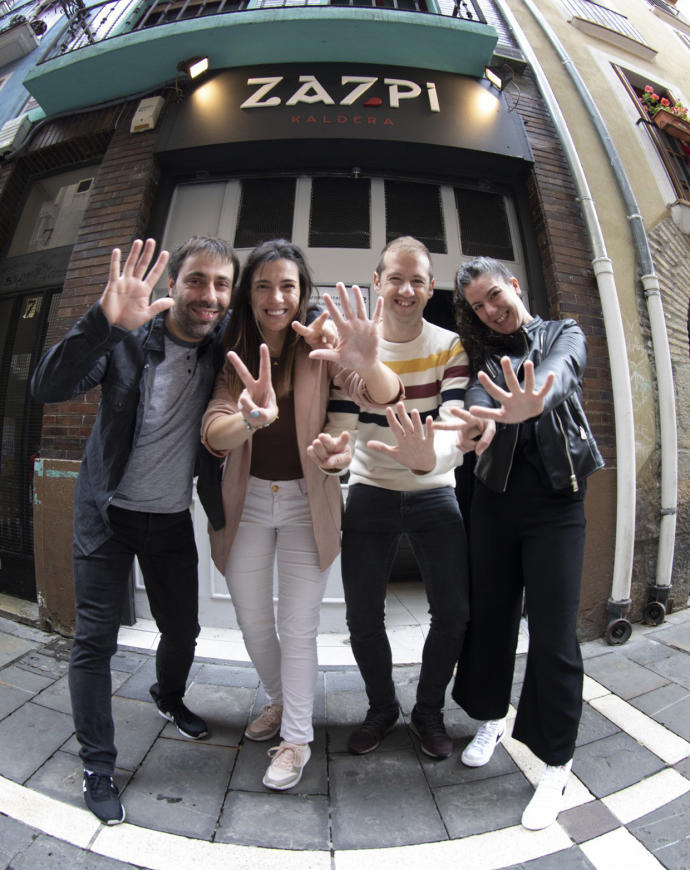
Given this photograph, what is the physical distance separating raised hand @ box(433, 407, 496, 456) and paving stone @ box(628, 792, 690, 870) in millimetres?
1464

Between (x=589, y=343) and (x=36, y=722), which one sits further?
(x=589, y=343)

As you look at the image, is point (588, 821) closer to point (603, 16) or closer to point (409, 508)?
point (409, 508)

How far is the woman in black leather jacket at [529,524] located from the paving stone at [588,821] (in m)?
0.06

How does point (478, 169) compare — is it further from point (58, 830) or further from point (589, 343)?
point (58, 830)

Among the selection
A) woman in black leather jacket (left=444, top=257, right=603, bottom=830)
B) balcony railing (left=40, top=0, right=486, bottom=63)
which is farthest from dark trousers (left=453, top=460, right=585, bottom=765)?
balcony railing (left=40, top=0, right=486, bottom=63)

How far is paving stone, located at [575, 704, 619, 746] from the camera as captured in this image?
2092 millimetres

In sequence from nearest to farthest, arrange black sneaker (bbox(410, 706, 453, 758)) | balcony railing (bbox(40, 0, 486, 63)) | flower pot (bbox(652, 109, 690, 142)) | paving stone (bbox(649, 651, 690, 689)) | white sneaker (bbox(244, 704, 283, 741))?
1. black sneaker (bbox(410, 706, 453, 758))
2. white sneaker (bbox(244, 704, 283, 741))
3. paving stone (bbox(649, 651, 690, 689))
4. flower pot (bbox(652, 109, 690, 142))
5. balcony railing (bbox(40, 0, 486, 63))

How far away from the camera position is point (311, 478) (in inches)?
70.1

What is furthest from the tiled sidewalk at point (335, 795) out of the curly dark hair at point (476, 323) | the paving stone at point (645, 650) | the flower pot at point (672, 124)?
the flower pot at point (672, 124)

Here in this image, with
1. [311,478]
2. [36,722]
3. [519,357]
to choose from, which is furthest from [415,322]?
[36,722]

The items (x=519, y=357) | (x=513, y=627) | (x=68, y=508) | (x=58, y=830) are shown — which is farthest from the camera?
(x=68, y=508)

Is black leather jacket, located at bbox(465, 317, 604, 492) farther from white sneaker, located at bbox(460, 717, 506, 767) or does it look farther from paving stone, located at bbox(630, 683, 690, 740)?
paving stone, located at bbox(630, 683, 690, 740)

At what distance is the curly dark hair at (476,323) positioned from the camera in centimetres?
182

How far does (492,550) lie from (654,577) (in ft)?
8.17
